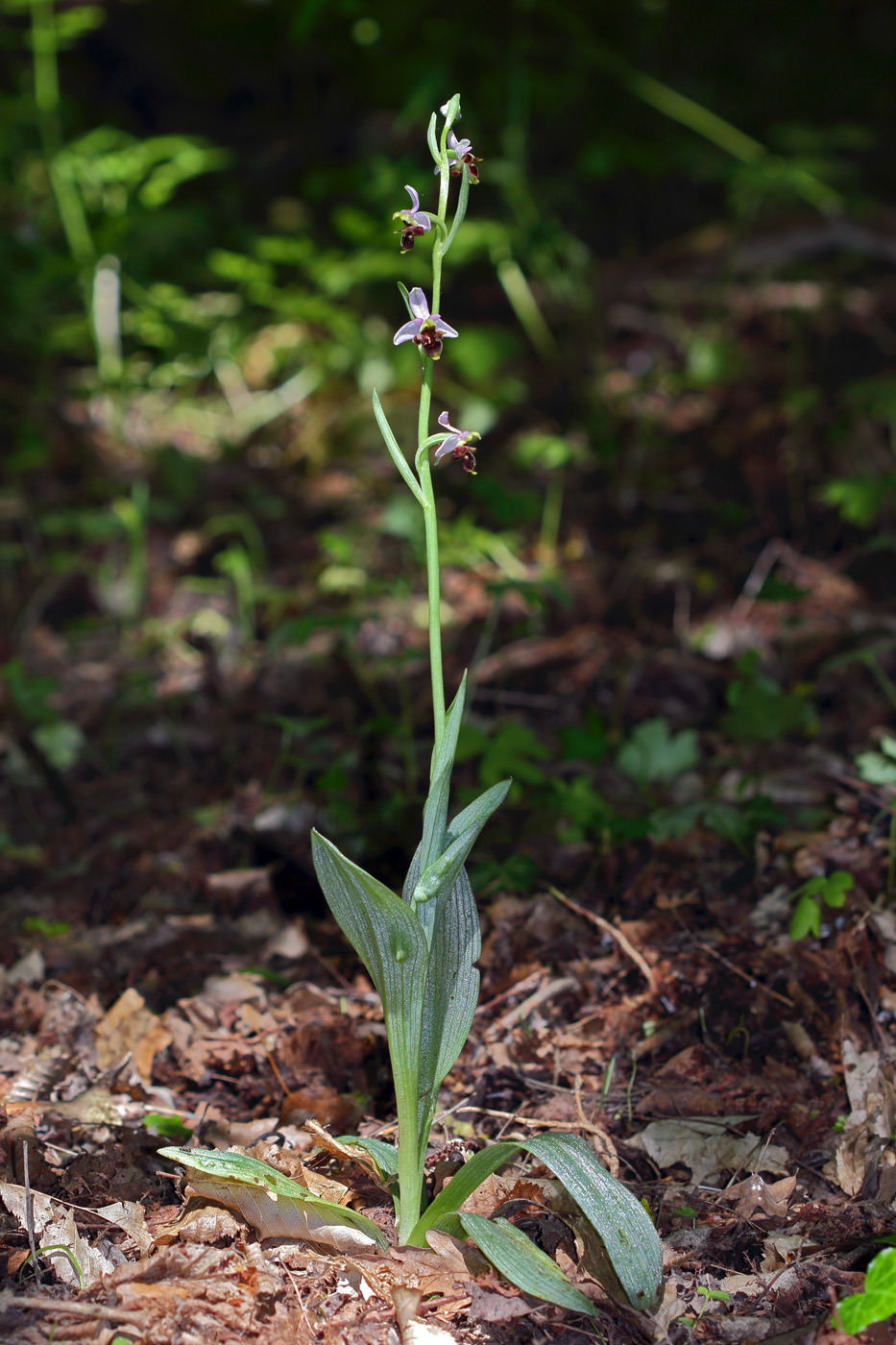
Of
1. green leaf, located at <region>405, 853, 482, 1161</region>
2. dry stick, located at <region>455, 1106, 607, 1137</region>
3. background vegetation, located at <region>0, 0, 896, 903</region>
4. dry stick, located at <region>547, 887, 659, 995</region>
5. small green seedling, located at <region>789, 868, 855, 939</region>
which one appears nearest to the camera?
green leaf, located at <region>405, 853, 482, 1161</region>

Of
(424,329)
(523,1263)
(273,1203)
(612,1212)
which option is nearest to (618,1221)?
(612,1212)

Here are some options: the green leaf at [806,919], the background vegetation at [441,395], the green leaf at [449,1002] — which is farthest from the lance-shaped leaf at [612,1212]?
the background vegetation at [441,395]

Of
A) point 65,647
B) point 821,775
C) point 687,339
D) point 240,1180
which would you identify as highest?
point 687,339

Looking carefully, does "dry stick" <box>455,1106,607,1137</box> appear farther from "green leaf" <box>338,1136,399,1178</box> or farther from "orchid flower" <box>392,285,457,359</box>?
"orchid flower" <box>392,285,457,359</box>

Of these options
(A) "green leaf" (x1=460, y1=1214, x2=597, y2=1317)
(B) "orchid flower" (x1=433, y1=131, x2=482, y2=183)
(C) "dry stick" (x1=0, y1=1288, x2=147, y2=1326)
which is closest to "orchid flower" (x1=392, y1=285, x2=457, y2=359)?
(B) "orchid flower" (x1=433, y1=131, x2=482, y2=183)

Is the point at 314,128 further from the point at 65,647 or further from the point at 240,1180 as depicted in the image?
the point at 240,1180

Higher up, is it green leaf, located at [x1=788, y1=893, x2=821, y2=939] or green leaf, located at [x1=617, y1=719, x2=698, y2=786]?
green leaf, located at [x1=788, y1=893, x2=821, y2=939]

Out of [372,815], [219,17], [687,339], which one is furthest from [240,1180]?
[219,17]
